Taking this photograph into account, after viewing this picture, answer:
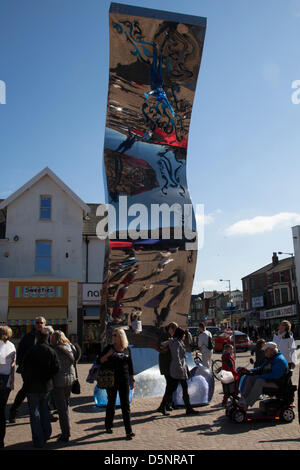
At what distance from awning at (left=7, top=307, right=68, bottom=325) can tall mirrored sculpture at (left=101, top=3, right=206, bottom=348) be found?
45.2 ft

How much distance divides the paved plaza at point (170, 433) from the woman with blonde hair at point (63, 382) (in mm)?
253

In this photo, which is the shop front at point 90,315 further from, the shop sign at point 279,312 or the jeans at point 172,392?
the shop sign at point 279,312

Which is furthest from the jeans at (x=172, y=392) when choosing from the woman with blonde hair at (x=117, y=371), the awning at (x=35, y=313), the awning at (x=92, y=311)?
the awning at (x=92, y=311)

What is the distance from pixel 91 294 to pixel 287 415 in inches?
750

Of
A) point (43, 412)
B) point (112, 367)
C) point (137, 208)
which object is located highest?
point (137, 208)

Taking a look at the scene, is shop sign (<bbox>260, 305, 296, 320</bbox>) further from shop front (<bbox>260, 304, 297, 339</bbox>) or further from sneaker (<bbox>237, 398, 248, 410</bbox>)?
sneaker (<bbox>237, 398, 248, 410</bbox>)

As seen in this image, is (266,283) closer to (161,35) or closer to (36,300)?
(36,300)

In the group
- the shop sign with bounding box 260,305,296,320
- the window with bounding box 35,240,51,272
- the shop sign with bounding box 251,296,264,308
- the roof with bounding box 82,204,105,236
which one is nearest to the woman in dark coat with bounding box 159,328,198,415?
the window with bounding box 35,240,51,272

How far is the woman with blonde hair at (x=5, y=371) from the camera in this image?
20.8 ft

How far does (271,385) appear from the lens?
7.64m

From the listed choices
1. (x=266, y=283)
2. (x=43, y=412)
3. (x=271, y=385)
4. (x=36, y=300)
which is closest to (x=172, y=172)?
(x=271, y=385)

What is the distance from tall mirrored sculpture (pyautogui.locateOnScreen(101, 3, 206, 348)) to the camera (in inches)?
452

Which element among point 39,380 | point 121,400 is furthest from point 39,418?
point 121,400

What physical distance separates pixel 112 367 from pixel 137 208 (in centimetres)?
573
